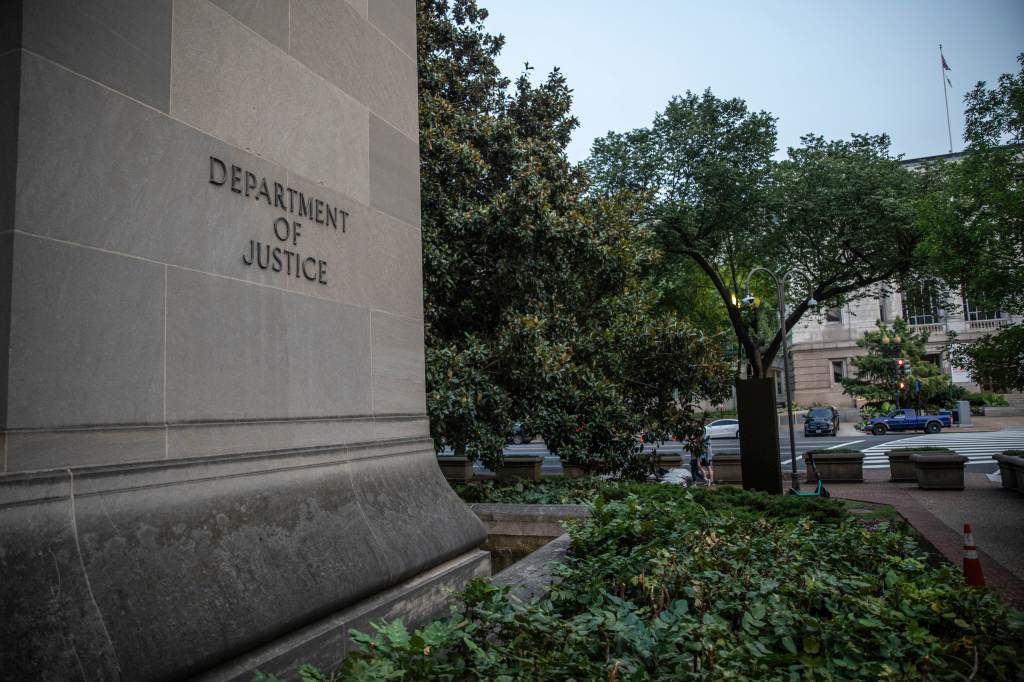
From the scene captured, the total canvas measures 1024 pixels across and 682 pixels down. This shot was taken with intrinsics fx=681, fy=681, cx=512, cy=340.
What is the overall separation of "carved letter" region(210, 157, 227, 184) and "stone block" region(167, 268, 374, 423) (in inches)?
23.3

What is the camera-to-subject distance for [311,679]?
2801mm

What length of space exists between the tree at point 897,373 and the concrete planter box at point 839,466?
30.8m

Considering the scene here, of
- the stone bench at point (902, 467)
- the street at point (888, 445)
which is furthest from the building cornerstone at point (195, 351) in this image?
the stone bench at point (902, 467)

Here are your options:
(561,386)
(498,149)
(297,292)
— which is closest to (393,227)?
(297,292)

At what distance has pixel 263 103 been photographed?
4.44 meters

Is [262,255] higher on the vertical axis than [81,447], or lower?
higher

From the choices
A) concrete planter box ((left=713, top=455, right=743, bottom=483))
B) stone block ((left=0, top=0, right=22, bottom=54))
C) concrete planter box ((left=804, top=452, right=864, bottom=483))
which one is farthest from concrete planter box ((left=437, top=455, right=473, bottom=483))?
stone block ((left=0, top=0, right=22, bottom=54))

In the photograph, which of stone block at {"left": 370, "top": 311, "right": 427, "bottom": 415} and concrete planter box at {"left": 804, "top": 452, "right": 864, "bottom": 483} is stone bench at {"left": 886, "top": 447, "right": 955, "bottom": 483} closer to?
concrete planter box at {"left": 804, "top": 452, "right": 864, "bottom": 483}

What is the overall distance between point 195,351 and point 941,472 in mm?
17627

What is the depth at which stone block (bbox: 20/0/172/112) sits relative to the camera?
3166mm

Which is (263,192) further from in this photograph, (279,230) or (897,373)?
(897,373)

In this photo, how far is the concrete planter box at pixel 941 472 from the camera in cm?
1600

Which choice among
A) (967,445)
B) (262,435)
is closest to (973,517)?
(262,435)

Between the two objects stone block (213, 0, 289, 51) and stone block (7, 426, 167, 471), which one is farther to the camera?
stone block (213, 0, 289, 51)
